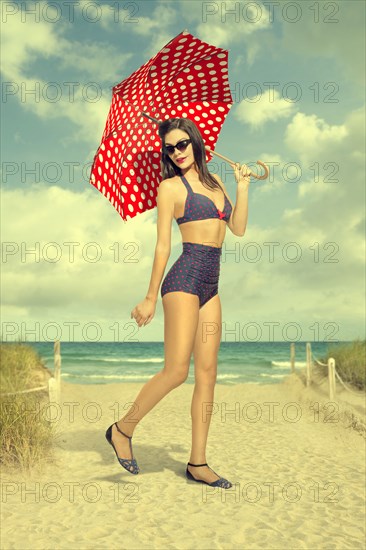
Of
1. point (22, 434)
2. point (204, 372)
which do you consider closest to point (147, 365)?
point (22, 434)

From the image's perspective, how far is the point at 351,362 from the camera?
16625 millimetres

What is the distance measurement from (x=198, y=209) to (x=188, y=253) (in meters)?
0.26

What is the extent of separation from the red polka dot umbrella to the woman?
0.19 m

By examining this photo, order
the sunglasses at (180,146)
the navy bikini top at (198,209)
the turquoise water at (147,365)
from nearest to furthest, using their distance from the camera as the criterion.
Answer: the navy bikini top at (198,209) → the sunglasses at (180,146) → the turquoise water at (147,365)

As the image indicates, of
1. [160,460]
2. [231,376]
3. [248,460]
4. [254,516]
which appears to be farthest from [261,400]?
[231,376]

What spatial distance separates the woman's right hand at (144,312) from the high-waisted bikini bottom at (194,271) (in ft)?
0.72

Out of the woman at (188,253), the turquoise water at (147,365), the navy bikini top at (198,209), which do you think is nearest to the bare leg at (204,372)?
the woman at (188,253)

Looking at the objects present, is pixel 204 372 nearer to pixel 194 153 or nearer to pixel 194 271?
pixel 194 271

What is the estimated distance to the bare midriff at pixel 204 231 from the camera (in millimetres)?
3316

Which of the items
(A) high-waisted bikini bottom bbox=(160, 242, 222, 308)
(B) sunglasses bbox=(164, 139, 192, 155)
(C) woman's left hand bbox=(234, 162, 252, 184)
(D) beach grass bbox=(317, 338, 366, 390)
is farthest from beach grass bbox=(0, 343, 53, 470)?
(D) beach grass bbox=(317, 338, 366, 390)

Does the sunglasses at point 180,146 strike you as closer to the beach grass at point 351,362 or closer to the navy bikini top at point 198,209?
the navy bikini top at point 198,209

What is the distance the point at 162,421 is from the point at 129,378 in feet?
59.8

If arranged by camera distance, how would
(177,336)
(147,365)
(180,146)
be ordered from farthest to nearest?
(147,365)
(180,146)
(177,336)

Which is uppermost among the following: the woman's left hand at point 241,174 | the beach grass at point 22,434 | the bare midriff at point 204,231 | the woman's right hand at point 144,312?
the woman's left hand at point 241,174
